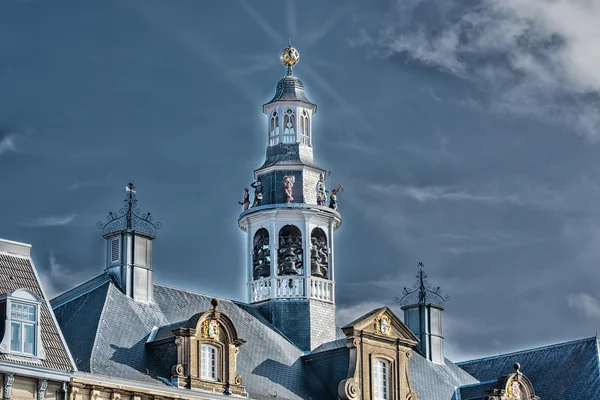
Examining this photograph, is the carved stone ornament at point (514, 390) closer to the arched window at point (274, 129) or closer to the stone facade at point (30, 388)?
the arched window at point (274, 129)

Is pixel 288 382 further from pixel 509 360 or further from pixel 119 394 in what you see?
pixel 509 360

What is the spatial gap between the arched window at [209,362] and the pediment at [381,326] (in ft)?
22.2

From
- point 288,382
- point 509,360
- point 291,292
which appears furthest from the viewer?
point 509,360

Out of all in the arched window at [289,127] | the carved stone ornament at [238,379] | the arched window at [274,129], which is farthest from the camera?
the arched window at [274,129]

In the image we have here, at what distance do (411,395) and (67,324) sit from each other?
15.5 metres

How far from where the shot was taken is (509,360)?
72375 millimetres

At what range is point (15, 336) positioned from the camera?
46688 mm

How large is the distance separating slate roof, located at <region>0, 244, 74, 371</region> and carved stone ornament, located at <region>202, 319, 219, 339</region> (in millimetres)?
6675

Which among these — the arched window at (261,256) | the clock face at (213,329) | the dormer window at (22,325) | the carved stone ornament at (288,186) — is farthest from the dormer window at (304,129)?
the dormer window at (22,325)

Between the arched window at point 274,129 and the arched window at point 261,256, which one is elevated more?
the arched window at point 274,129

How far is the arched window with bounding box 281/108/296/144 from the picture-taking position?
216 feet

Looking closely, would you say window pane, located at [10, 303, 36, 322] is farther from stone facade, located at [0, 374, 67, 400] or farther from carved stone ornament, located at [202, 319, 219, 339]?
carved stone ornament, located at [202, 319, 219, 339]

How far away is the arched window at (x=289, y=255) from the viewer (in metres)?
63.4

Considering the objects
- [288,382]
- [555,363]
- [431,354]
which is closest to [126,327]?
[288,382]
